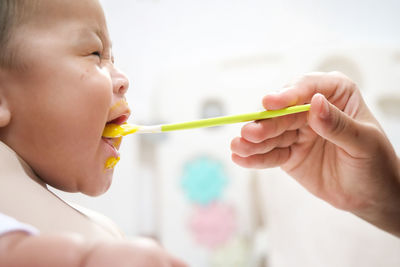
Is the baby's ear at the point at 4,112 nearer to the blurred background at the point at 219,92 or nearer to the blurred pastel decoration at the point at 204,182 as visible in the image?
the blurred background at the point at 219,92

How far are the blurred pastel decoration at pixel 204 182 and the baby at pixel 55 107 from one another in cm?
85

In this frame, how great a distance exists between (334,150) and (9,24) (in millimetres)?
604

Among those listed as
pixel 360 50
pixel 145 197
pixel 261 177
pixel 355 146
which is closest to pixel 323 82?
pixel 355 146

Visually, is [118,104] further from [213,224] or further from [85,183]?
[213,224]

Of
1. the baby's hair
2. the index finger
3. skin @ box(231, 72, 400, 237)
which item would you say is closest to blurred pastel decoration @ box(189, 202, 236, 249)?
skin @ box(231, 72, 400, 237)

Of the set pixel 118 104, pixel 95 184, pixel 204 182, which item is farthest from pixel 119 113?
pixel 204 182

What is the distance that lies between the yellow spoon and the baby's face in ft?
0.07

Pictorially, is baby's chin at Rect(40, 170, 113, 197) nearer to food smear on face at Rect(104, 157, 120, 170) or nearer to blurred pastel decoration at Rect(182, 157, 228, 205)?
food smear on face at Rect(104, 157, 120, 170)

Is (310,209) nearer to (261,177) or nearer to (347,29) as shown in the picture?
(261,177)

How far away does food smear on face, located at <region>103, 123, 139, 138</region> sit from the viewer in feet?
1.95

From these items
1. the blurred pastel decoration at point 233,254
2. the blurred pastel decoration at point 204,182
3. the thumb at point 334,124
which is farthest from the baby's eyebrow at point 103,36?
the blurred pastel decoration at point 233,254


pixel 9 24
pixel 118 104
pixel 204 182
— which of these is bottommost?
pixel 204 182

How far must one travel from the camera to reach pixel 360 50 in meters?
1.42

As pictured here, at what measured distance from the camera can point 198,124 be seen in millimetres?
589
